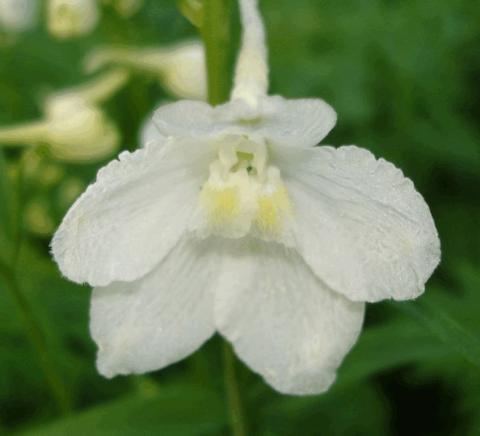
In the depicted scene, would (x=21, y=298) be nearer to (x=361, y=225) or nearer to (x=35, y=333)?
(x=35, y=333)

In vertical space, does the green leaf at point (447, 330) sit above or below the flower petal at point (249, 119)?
→ below

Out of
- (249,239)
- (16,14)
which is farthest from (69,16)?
(249,239)

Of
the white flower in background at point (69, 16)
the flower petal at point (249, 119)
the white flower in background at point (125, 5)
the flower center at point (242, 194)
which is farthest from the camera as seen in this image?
the white flower in background at point (125, 5)

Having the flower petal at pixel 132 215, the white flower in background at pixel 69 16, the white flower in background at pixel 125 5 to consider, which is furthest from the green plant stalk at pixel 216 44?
the white flower in background at pixel 125 5

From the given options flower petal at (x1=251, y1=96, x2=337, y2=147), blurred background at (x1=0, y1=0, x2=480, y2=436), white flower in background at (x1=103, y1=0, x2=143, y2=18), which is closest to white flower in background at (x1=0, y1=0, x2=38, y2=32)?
blurred background at (x1=0, y1=0, x2=480, y2=436)

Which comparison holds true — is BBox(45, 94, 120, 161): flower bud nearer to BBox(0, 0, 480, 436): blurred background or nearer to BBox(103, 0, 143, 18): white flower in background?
BBox(0, 0, 480, 436): blurred background

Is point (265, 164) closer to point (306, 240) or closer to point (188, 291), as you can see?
point (306, 240)

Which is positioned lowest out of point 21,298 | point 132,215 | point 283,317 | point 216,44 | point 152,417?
point 152,417

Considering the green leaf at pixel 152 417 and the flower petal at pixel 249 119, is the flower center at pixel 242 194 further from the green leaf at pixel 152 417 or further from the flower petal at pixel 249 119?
the green leaf at pixel 152 417
